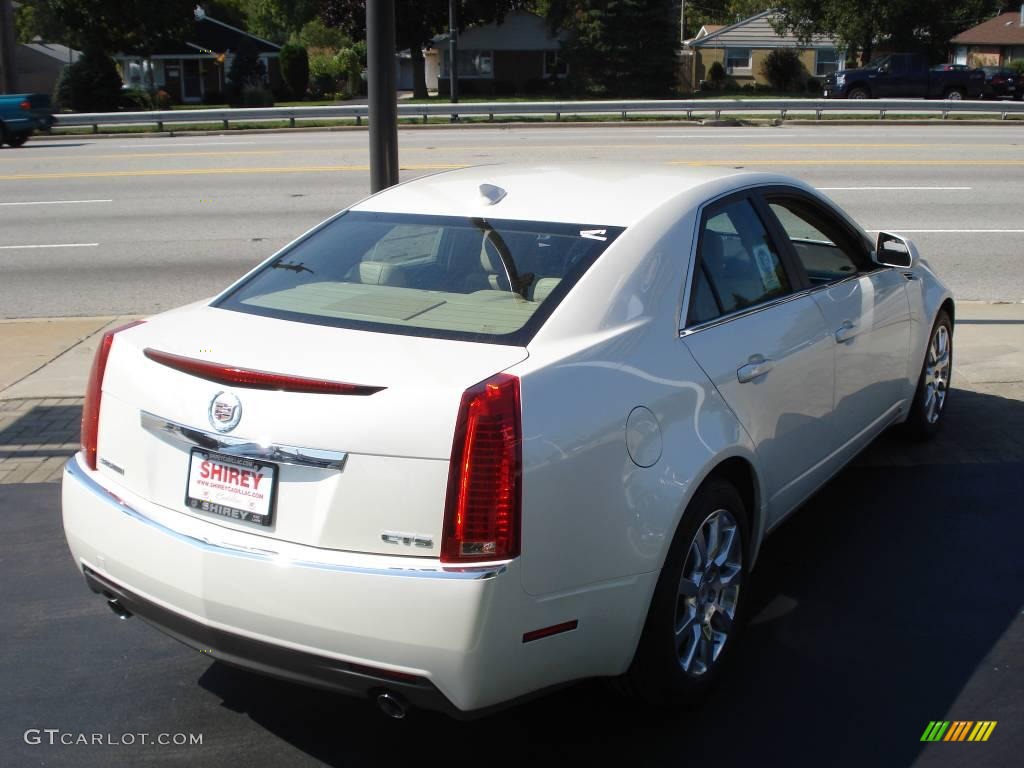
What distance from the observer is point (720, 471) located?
376 centimetres

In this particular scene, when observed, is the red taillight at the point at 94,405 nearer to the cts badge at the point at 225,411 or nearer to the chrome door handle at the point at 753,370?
the cts badge at the point at 225,411

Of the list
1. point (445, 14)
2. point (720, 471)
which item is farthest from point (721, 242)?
point (445, 14)

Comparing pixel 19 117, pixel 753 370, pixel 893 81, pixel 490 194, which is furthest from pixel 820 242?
pixel 893 81

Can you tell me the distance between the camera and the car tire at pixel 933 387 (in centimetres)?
599

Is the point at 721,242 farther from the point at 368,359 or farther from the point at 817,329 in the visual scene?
the point at 368,359

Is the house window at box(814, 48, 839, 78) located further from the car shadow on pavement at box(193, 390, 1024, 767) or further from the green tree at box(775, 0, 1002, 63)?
the car shadow on pavement at box(193, 390, 1024, 767)

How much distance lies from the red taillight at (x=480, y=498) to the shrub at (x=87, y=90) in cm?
3946

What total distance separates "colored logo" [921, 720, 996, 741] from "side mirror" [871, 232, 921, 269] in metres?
2.30

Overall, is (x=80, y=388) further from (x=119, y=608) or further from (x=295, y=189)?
(x=295, y=189)

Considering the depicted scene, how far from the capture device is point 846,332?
473cm

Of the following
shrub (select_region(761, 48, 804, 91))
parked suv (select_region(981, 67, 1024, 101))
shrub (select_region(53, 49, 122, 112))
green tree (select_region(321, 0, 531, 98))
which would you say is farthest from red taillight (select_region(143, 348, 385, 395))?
shrub (select_region(761, 48, 804, 91))

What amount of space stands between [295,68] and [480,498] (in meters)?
52.3

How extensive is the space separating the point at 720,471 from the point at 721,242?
0.91m

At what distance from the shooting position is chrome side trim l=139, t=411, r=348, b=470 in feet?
9.87
